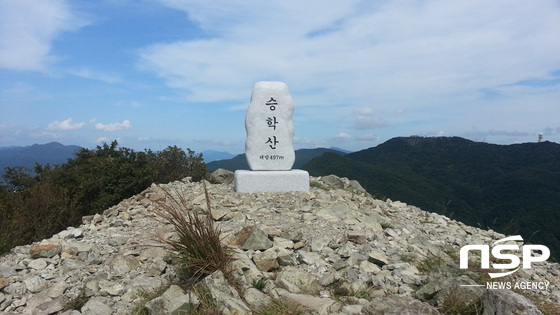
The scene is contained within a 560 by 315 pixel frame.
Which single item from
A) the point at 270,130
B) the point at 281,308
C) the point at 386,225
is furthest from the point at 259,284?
the point at 270,130

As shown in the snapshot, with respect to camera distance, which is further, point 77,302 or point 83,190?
point 83,190

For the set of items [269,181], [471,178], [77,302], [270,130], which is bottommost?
[471,178]

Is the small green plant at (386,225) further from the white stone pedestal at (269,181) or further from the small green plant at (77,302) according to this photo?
the small green plant at (77,302)

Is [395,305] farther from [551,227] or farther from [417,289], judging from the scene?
[551,227]

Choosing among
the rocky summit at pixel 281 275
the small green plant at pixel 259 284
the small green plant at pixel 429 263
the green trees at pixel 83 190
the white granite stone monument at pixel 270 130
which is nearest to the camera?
the rocky summit at pixel 281 275

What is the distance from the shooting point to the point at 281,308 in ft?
11.5

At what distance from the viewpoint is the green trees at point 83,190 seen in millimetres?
9173

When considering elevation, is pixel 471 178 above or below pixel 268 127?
below

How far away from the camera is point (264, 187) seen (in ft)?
30.6

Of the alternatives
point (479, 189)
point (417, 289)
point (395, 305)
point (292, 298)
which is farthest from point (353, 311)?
point (479, 189)

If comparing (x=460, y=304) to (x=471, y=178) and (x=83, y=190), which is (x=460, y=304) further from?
(x=471, y=178)

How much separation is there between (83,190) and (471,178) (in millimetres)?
41581

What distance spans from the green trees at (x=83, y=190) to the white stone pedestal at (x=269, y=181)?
12.6ft

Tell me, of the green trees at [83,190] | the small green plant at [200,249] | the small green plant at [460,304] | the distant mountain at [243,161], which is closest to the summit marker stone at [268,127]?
the green trees at [83,190]
